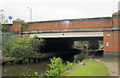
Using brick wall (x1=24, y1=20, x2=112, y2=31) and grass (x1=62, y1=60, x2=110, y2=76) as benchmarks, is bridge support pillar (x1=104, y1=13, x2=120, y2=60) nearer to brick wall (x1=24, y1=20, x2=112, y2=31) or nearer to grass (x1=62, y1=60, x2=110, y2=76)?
brick wall (x1=24, y1=20, x2=112, y2=31)

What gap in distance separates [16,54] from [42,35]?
5215 millimetres

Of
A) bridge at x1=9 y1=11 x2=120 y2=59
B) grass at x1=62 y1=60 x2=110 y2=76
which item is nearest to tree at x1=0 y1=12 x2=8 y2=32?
bridge at x1=9 y1=11 x2=120 y2=59

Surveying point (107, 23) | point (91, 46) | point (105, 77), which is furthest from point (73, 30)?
point (91, 46)

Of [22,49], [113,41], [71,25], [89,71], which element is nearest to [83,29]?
[71,25]

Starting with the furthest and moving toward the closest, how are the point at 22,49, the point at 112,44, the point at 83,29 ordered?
the point at 83,29 < the point at 22,49 < the point at 112,44

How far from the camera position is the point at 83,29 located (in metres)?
16.4

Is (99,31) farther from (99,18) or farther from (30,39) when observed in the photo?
(30,39)

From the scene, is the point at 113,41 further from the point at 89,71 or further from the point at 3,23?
the point at 3,23

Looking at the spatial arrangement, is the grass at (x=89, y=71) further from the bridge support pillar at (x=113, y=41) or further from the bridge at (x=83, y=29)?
the bridge at (x=83, y=29)

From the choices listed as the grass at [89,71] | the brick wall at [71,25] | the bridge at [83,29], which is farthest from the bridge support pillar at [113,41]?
the grass at [89,71]

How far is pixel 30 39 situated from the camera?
1717 centimetres

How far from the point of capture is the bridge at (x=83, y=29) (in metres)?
14.6

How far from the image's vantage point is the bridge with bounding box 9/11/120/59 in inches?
576

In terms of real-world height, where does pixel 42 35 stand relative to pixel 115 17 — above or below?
below
